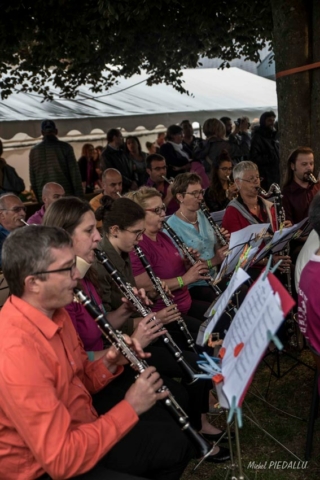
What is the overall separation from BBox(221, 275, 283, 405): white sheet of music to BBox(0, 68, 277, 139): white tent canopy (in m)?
7.62

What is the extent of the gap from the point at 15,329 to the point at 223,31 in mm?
6584

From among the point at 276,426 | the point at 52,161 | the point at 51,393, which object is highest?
→ the point at 52,161

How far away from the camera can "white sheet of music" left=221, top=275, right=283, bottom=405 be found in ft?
6.55

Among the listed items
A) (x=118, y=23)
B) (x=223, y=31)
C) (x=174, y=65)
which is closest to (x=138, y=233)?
(x=118, y=23)

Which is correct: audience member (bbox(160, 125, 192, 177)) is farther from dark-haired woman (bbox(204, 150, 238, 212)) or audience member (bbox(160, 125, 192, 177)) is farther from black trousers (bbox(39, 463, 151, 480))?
black trousers (bbox(39, 463, 151, 480))

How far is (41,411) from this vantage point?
2.21 m

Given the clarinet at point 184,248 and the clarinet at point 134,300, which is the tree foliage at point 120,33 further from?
the clarinet at point 134,300

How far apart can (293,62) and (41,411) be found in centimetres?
500

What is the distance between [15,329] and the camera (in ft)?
7.79

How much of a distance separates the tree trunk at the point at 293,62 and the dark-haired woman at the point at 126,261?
108 inches

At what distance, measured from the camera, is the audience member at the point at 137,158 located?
9.91 metres

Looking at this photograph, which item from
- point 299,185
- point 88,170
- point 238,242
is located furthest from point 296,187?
point 88,170

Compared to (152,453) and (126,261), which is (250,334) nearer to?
(152,453)

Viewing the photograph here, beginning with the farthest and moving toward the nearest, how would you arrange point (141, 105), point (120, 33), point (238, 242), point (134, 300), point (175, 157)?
point (141, 105), point (175, 157), point (120, 33), point (238, 242), point (134, 300)
